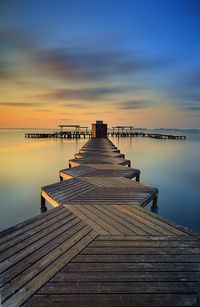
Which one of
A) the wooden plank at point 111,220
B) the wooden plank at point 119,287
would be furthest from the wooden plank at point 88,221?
the wooden plank at point 119,287

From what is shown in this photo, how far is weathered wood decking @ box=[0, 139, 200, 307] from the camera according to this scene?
2342mm

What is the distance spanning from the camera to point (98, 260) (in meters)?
3.00

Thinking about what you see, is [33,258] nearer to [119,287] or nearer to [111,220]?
[119,287]

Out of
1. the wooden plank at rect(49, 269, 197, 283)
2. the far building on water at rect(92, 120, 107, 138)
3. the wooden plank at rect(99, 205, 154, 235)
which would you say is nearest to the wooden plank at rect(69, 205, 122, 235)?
the wooden plank at rect(99, 205, 154, 235)

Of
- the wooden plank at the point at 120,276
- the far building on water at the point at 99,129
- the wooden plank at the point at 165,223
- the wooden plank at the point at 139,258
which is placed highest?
the far building on water at the point at 99,129

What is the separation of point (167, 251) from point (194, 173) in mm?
15471

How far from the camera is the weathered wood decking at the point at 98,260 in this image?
234 cm

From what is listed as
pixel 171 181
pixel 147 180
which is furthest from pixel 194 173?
pixel 147 180

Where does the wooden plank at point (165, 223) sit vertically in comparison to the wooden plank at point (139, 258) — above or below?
below

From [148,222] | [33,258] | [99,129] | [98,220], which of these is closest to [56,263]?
[33,258]

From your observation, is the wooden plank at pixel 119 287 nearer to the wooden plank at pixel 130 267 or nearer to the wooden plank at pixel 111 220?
the wooden plank at pixel 130 267

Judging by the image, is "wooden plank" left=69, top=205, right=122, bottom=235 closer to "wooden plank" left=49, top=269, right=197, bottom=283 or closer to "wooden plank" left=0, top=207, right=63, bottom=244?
"wooden plank" left=0, top=207, right=63, bottom=244

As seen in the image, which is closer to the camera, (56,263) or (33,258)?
(56,263)

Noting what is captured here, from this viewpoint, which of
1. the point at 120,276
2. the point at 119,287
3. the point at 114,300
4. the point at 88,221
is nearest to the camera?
the point at 114,300
